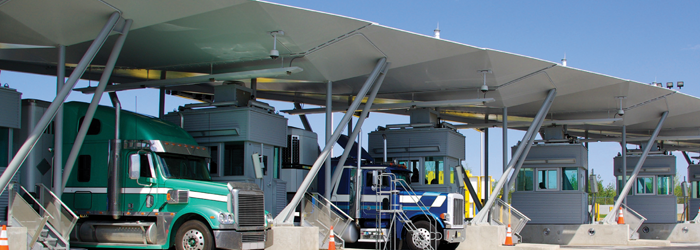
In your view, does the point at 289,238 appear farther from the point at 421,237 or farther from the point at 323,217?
the point at 421,237

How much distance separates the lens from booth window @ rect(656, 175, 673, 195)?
29.3 metres

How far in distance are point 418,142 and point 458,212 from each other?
3686mm

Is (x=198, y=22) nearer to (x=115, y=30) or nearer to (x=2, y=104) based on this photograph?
(x=115, y=30)

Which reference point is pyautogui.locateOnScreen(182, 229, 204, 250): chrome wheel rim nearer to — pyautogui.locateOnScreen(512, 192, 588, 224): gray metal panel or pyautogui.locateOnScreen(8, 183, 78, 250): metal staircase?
pyautogui.locateOnScreen(8, 183, 78, 250): metal staircase

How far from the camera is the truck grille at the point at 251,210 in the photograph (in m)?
13.5

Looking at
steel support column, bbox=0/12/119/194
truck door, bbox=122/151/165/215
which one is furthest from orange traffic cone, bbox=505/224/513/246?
steel support column, bbox=0/12/119/194

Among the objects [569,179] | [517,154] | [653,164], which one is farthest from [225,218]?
[653,164]

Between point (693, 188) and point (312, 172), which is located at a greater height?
point (312, 172)

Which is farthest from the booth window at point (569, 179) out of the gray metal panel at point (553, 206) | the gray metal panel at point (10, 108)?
the gray metal panel at point (10, 108)

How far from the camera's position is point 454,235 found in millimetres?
17938

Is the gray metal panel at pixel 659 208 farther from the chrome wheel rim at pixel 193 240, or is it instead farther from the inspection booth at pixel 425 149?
the chrome wheel rim at pixel 193 240

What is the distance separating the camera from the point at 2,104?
42.5ft

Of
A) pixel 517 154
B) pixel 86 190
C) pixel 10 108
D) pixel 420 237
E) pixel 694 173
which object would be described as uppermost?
pixel 10 108

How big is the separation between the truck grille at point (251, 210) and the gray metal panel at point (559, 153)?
13341 millimetres
